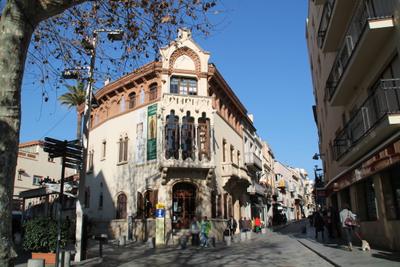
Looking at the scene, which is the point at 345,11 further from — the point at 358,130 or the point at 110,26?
the point at 110,26

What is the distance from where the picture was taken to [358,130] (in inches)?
605

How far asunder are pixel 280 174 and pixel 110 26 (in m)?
64.7

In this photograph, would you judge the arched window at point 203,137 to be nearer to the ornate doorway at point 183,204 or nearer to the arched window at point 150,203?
the ornate doorway at point 183,204

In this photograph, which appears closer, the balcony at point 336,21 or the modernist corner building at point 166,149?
the balcony at point 336,21

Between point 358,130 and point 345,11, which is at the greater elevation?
point 345,11

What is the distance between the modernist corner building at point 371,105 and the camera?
1153 centimetres

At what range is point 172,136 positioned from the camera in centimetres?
2470

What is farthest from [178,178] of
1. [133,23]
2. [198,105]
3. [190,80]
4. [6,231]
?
[6,231]

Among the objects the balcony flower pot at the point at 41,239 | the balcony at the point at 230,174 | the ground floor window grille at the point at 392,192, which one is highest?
the balcony at the point at 230,174

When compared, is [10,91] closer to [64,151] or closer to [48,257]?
[48,257]

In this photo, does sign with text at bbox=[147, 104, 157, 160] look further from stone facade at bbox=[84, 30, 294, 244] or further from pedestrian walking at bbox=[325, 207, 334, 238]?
pedestrian walking at bbox=[325, 207, 334, 238]

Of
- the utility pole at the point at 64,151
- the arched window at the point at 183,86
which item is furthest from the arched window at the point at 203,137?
the utility pole at the point at 64,151

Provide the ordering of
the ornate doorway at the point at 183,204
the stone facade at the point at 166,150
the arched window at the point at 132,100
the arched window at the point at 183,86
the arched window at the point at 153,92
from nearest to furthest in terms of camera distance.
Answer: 1. the ornate doorway at the point at 183,204
2. the stone facade at the point at 166,150
3. the arched window at the point at 183,86
4. the arched window at the point at 153,92
5. the arched window at the point at 132,100

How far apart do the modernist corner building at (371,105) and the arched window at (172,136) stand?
10.3m
